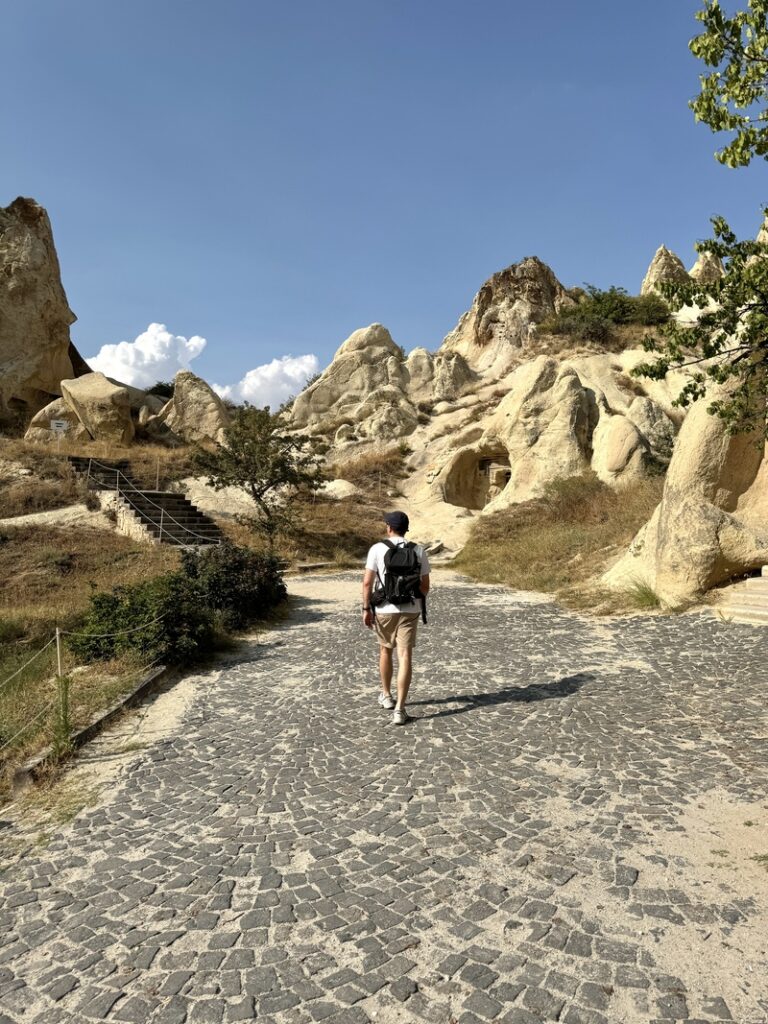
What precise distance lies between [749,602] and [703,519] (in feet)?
5.03

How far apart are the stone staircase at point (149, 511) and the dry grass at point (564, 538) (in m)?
9.01

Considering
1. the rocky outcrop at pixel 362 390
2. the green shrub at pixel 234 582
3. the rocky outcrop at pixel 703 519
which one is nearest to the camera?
the rocky outcrop at pixel 703 519

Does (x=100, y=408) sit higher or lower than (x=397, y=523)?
higher

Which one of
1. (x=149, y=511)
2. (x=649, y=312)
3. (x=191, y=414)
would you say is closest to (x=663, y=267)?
(x=649, y=312)

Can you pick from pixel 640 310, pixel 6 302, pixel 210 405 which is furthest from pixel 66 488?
pixel 640 310

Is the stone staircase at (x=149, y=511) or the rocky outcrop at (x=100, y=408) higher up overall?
the rocky outcrop at (x=100, y=408)

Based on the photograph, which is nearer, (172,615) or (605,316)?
(172,615)

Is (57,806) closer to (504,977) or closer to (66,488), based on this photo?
(504,977)

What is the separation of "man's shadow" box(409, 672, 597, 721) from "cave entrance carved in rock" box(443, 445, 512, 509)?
21306 mm

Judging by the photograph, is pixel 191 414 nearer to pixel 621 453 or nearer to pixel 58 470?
pixel 58 470

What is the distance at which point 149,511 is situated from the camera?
22.2 meters

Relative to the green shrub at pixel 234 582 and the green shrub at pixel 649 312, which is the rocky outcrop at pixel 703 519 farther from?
the green shrub at pixel 649 312

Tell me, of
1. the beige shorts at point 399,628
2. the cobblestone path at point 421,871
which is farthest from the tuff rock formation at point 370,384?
the cobblestone path at point 421,871

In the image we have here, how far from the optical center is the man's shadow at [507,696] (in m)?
5.86
